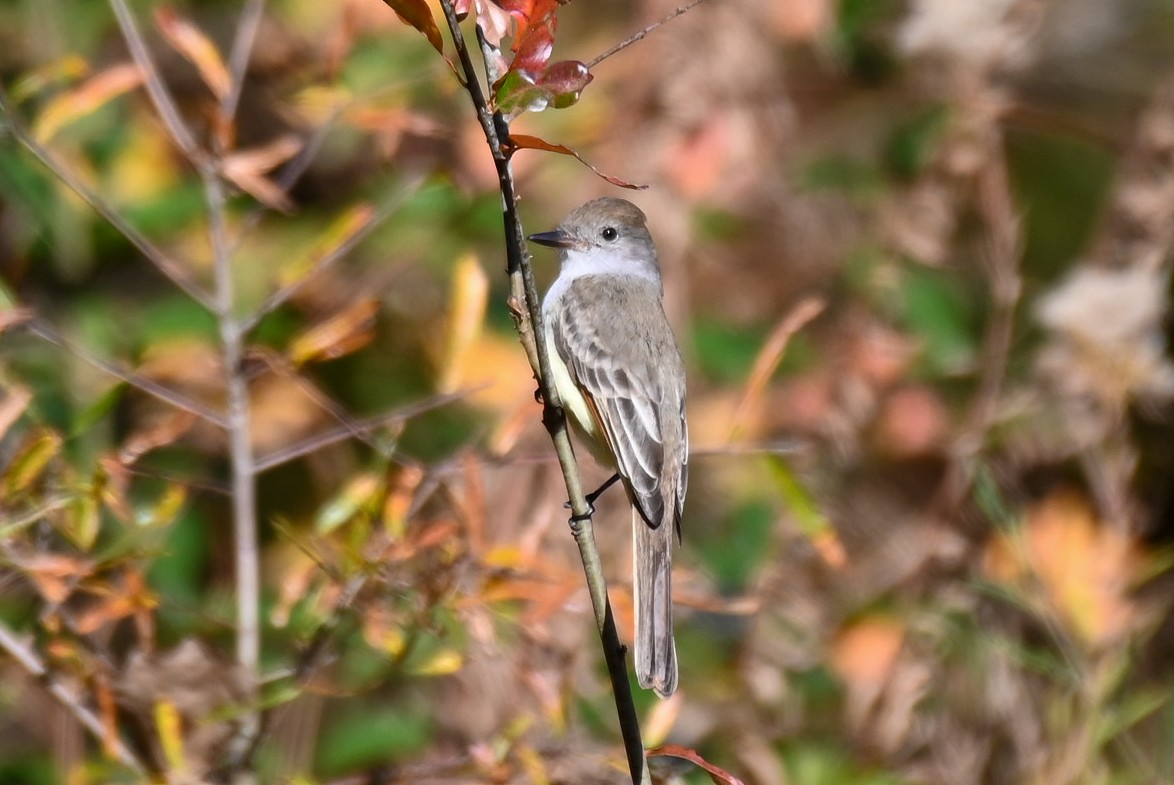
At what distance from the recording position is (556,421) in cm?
200

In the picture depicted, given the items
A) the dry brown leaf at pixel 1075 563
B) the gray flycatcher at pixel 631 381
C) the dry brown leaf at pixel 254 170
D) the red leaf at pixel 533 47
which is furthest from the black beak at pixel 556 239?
the dry brown leaf at pixel 1075 563

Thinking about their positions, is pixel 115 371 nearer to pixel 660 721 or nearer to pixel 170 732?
pixel 170 732

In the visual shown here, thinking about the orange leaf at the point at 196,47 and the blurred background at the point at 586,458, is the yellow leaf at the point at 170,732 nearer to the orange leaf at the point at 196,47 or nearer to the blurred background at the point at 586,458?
the blurred background at the point at 586,458

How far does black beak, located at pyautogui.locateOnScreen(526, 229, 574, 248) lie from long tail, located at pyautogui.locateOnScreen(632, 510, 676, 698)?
2.52 ft

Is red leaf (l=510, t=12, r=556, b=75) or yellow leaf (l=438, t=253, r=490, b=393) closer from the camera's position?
red leaf (l=510, t=12, r=556, b=75)

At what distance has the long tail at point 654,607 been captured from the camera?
2.39 metres

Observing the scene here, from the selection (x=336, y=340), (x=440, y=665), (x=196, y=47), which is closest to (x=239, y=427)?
(x=336, y=340)

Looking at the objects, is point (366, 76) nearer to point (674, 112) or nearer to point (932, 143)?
point (674, 112)

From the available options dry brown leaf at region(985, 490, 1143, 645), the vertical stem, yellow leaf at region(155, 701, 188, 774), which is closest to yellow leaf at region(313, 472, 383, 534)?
the vertical stem

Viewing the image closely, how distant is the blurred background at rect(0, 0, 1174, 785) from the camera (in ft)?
8.55

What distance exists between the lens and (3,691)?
3.18 meters

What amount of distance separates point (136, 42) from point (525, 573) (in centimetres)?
126

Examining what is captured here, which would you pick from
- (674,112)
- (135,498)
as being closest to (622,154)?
(674,112)

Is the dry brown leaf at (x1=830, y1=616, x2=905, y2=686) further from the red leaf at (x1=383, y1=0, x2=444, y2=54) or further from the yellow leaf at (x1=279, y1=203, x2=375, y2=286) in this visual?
the red leaf at (x1=383, y1=0, x2=444, y2=54)
